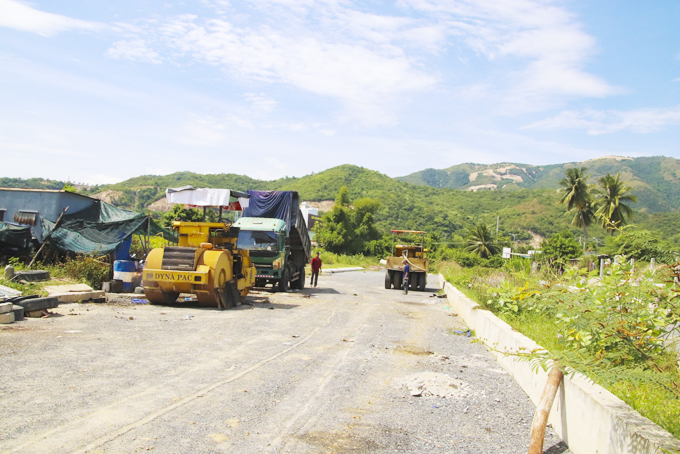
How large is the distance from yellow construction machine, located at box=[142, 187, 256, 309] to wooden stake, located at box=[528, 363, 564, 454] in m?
9.08

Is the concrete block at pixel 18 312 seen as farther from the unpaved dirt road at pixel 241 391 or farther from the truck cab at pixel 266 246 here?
the truck cab at pixel 266 246

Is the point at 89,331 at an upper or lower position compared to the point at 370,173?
lower

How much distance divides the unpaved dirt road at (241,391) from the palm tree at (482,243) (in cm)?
6005

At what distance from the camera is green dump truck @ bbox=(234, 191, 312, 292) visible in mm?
18141

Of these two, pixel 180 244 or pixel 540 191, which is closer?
pixel 180 244

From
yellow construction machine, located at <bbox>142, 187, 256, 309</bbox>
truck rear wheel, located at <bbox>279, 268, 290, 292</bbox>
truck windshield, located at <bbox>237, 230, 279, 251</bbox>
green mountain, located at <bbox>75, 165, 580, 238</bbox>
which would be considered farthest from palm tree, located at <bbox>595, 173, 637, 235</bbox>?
yellow construction machine, located at <bbox>142, 187, 256, 309</bbox>

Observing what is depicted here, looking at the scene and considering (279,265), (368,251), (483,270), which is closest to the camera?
(279,265)

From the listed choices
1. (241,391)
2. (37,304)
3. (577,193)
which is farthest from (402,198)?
(241,391)

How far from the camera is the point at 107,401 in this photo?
17.3 feet

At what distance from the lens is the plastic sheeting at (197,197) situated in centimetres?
1441

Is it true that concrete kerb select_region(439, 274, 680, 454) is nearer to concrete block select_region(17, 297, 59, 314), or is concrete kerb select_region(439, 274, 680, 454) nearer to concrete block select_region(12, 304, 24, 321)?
concrete block select_region(12, 304, 24, 321)

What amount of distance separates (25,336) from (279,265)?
35.3 feet

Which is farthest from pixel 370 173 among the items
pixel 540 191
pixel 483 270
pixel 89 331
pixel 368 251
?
pixel 89 331

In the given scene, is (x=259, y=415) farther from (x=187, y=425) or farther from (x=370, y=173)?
(x=370, y=173)
